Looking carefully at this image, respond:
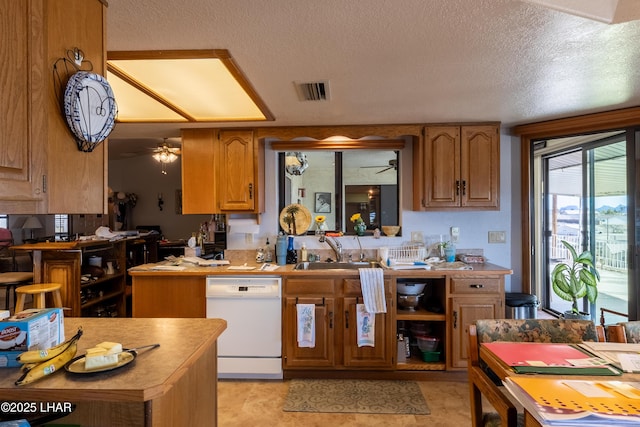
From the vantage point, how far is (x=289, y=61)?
1815 millimetres

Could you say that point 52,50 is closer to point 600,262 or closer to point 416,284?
point 416,284

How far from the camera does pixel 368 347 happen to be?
271 cm

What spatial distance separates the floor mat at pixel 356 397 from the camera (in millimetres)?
2367

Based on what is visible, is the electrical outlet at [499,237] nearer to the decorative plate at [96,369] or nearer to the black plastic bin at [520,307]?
the black plastic bin at [520,307]

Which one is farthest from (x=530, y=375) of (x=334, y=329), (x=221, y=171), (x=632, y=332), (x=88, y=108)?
(x=221, y=171)

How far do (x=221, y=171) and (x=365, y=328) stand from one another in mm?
1910

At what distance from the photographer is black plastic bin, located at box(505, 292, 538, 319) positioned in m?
2.86

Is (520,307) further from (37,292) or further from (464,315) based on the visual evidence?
(37,292)

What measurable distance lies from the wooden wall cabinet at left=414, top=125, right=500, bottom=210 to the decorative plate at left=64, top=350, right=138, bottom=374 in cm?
258

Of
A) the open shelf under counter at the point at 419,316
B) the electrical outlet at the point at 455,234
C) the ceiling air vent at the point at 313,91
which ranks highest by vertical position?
the ceiling air vent at the point at 313,91

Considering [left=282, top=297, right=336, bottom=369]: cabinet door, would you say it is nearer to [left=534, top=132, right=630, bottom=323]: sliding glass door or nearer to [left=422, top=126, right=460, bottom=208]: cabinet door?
[left=422, top=126, right=460, bottom=208]: cabinet door

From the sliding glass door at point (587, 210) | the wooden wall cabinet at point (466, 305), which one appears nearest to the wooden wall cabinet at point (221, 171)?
the wooden wall cabinet at point (466, 305)

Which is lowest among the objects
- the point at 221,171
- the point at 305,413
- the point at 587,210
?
the point at 305,413

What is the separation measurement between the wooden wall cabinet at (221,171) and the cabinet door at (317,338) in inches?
39.7
